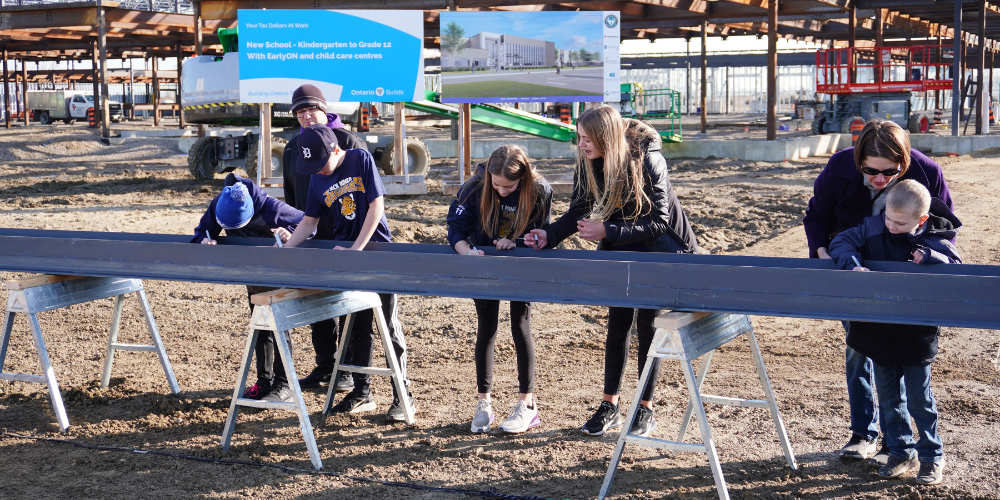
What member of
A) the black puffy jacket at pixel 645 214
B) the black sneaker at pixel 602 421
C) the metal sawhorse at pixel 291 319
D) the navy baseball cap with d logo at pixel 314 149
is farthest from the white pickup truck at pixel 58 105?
the black sneaker at pixel 602 421

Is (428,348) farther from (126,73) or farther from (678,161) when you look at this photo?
(126,73)

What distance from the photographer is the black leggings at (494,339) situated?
13.3 ft

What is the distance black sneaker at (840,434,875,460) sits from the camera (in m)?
3.77

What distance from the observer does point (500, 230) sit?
4152mm

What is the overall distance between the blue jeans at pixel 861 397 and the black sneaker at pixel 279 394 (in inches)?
112

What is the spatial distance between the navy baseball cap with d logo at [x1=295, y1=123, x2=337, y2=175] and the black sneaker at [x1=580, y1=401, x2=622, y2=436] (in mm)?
1804

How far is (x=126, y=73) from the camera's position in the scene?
51.0 m

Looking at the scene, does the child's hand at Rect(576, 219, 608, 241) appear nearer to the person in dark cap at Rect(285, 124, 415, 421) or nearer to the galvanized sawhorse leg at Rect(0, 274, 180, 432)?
the person in dark cap at Rect(285, 124, 415, 421)

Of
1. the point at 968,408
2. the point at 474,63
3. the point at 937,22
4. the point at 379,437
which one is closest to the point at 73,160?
the point at 474,63

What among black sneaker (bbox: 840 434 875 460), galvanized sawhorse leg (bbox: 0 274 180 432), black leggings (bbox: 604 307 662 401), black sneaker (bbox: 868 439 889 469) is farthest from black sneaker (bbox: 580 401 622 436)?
galvanized sawhorse leg (bbox: 0 274 180 432)

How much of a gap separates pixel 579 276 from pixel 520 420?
1.14 m

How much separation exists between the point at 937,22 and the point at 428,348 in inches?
1033

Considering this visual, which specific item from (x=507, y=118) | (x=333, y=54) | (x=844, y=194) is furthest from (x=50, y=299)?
(x=507, y=118)

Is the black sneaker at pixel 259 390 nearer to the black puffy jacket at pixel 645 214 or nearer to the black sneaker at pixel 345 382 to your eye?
the black sneaker at pixel 345 382
